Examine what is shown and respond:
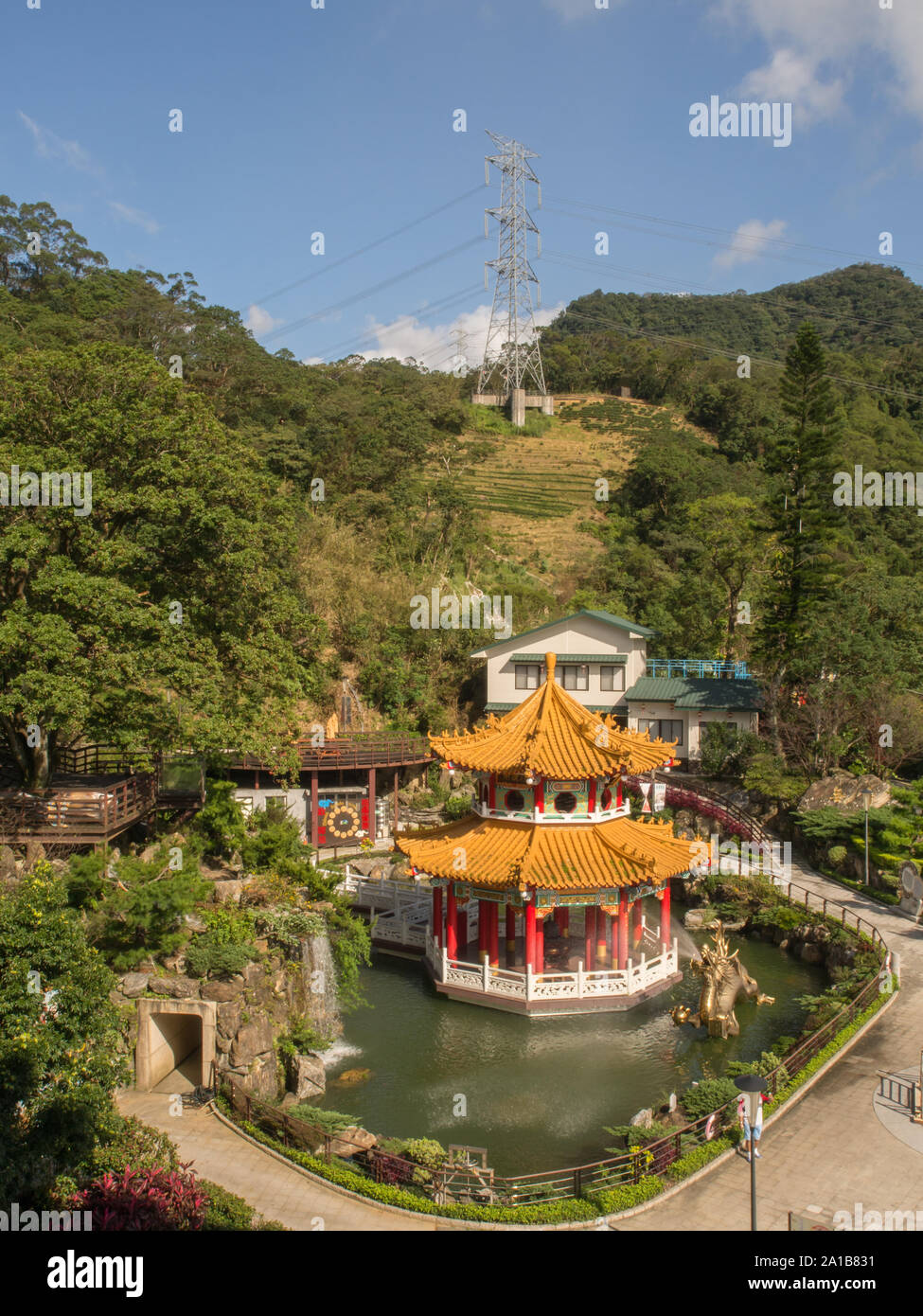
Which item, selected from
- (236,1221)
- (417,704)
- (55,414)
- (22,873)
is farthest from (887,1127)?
(417,704)

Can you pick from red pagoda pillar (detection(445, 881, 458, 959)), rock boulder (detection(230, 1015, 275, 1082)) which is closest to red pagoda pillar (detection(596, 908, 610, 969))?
red pagoda pillar (detection(445, 881, 458, 959))

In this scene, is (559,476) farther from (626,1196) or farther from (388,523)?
→ (626,1196)

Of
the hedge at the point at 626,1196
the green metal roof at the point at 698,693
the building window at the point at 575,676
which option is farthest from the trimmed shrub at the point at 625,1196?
the building window at the point at 575,676

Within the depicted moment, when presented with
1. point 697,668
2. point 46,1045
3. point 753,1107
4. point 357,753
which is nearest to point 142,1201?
point 46,1045

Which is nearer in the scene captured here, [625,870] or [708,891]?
[625,870]

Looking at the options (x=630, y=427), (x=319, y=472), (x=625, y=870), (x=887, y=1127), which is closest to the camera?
(x=887, y=1127)

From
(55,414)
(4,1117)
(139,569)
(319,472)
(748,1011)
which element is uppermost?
(319,472)

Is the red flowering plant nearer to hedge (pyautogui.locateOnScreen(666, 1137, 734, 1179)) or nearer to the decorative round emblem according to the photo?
hedge (pyautogui.locateOnScreen(666, 1137, 734, 1179))
